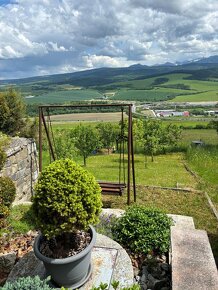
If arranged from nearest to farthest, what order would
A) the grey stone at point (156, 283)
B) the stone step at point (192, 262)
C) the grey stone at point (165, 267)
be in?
the stone step at point (192, 262) → the grey stone at point (156, 283) → the grey stone at point (165, 267)

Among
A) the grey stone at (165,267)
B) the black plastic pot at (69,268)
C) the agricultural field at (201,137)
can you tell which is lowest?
the agricultural field at (201,137)

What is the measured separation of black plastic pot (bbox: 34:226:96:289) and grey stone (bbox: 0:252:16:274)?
47.8 inches

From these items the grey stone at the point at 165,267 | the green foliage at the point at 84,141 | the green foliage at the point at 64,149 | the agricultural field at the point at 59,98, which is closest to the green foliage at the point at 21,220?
the grey stone at the point at 165,267

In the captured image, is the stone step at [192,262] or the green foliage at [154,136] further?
the green foliage at [154,136]

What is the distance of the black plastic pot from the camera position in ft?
10.8

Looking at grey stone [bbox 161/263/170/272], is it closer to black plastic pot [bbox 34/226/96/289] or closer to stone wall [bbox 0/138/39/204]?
black plastic pot [bbox 34/226/96/289]

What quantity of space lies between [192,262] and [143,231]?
1.11 m

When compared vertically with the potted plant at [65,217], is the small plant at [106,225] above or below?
below

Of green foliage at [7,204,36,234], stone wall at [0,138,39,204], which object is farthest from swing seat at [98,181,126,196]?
stone wall at [0,138,39,204]

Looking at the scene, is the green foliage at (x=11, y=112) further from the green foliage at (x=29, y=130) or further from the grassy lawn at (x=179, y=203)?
the grassy lawn at (x=179, y=203)

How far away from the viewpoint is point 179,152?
981 inches

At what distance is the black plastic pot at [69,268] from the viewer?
3287mm

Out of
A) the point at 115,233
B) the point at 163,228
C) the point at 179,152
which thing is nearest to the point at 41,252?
the point at 115,233

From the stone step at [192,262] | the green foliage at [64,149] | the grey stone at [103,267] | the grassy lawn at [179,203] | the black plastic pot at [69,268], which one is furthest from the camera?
the green foliage at [64,149]
